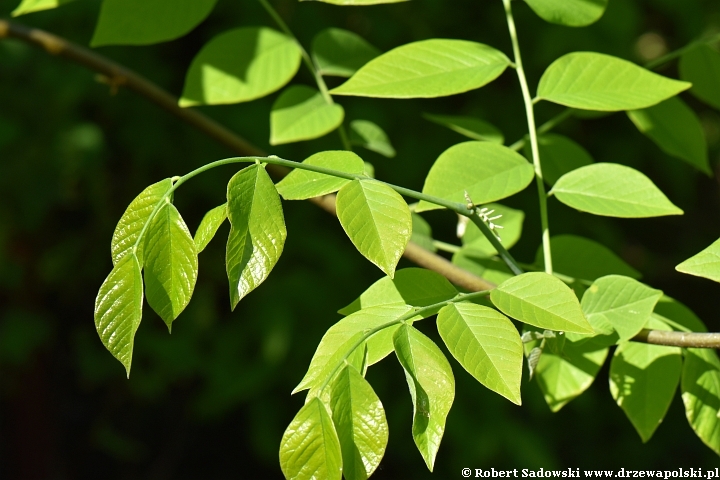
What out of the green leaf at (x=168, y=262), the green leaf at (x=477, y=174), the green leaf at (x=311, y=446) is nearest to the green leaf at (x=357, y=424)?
the green leaf at (x=311, y=446)

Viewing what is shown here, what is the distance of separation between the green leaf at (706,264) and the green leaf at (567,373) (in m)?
0.18

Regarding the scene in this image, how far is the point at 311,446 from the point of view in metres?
0.45

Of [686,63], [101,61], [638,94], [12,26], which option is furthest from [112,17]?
[686,63]

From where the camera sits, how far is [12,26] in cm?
103

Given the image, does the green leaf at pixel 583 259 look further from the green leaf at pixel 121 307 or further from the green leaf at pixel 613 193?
the green leaf at pixel 121 307

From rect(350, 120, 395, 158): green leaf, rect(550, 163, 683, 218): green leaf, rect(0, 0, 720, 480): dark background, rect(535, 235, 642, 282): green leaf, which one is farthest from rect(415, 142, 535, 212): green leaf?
rect(0, 0, 720, 480): dark background

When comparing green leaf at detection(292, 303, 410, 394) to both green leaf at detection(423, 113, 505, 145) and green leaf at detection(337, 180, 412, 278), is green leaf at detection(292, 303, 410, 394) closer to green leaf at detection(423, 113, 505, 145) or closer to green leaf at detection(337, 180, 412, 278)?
green leaf at detection(337, 180, 412, 278)

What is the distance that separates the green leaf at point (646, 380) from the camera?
0.69 meters

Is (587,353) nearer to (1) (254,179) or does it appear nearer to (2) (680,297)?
(1) (254,179)

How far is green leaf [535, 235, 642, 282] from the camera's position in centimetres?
81

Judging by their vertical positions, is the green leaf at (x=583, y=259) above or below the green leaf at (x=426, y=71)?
below

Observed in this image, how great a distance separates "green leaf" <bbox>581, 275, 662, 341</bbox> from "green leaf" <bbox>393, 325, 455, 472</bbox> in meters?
0.17

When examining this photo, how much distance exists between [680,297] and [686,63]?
Result: 2790mm

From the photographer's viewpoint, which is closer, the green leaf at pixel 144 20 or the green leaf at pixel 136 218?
the green leaf at pixel 136 218
